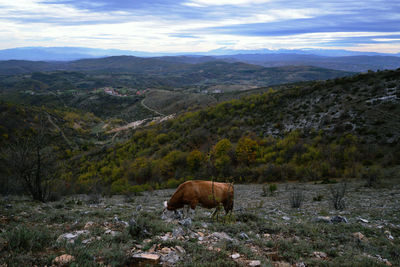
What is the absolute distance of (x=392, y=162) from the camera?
54.0 feet

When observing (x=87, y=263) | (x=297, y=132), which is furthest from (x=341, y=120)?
(x=87, y=263)

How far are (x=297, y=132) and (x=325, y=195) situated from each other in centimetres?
1396

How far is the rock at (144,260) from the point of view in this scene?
12.9 feet

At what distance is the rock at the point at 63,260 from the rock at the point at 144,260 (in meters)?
0.98

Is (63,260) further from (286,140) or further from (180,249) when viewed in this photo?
(286,140)

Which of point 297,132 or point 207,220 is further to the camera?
point 297,132

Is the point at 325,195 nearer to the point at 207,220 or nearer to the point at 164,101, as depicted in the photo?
the point at 207,220

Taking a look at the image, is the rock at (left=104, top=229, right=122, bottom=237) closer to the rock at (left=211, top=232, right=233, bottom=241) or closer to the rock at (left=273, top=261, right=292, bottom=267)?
the rock at (left=211, top=232, right=233, bottom=241)

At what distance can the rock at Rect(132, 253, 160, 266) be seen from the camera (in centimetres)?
393

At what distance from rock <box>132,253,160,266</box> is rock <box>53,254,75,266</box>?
98 cm

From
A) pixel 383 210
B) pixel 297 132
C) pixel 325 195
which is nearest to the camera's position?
pixel 383 210

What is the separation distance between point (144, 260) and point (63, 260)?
1331 millimetres

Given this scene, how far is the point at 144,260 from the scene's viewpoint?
157 inches

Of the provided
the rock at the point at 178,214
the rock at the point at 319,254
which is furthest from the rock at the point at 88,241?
the rock at the point at 319,254
